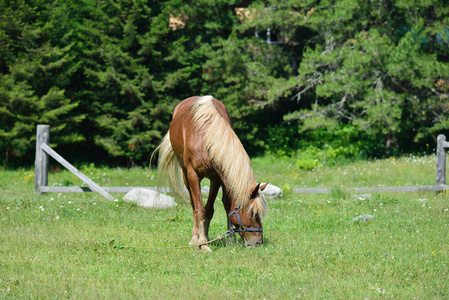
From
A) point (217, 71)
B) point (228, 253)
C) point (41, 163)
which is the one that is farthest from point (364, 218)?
point (217, 71)

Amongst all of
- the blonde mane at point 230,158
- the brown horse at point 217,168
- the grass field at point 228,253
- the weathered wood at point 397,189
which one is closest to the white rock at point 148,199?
the grass field at point 228,253

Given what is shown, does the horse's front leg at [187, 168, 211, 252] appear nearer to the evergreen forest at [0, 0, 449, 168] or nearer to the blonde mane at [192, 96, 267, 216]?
the blonde mane at [192, 96, 267, 216]

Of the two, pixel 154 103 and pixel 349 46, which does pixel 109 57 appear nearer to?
pixel 154 103

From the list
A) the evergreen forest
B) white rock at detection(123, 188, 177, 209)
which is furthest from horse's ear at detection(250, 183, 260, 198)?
the evergreen forest

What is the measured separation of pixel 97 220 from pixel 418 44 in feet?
46.8

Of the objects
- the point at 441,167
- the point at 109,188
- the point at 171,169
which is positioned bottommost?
the point at 109,188

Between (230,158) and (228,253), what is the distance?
1.38m

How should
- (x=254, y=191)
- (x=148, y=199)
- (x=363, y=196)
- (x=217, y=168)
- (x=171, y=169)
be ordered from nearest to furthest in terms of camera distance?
(x=254, y=191), (x=217, y=168), (x=171, y=169), (x=148, y=199), (x=363, y=196)

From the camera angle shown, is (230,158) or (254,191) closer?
(254,191)

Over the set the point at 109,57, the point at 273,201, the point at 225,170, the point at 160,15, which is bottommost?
the point at 273,201

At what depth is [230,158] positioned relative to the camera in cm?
675

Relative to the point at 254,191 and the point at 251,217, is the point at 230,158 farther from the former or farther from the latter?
the point at 251,217

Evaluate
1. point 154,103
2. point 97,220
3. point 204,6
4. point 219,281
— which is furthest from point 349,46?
point 219,281

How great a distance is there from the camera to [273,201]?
11312mm
